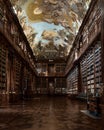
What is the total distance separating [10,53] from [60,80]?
25.3 metres

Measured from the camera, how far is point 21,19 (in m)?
23.9

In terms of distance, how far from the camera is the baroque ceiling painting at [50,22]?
69.9 ft

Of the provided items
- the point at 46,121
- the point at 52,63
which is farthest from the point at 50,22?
the point at 46,121

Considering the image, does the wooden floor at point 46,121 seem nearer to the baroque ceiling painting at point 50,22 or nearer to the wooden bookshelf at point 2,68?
the wooden bookshelf at point 2,68

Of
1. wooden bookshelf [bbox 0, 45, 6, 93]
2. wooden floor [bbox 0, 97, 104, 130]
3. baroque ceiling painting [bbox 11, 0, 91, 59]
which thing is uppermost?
baroque ceiling painting [bbox 11, 0, 91, 59]

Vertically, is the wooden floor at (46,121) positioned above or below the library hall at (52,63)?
below

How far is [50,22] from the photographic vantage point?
31.0m

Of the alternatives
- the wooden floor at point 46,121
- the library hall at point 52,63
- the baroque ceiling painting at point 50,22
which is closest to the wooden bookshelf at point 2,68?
the library hall at point 52,63

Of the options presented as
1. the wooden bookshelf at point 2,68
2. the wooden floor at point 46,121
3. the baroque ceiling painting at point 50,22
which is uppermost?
the baroque ceiling painting at point 50,22

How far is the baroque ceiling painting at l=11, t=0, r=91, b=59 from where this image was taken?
2132 cm

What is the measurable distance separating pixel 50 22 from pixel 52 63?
1259 cm

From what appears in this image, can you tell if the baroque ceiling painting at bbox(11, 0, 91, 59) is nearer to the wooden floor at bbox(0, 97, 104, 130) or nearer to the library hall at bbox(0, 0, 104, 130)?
the library hall at bbox(0, 0, 104, 130)

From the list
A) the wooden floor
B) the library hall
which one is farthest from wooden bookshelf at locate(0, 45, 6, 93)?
Answer: the wooden floor

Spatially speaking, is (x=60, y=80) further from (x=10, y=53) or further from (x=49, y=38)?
(x=10, y=53)
